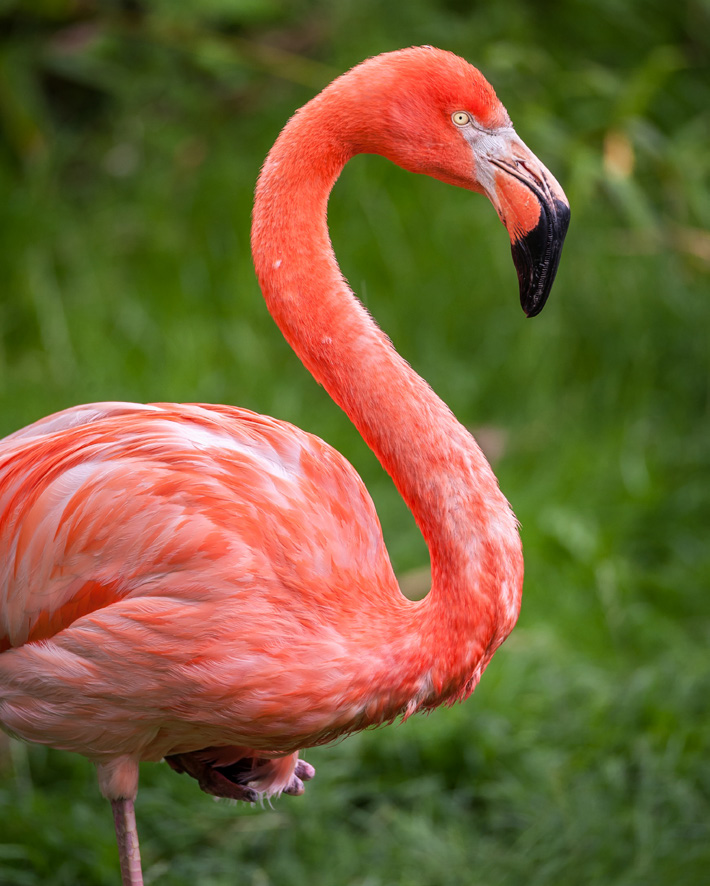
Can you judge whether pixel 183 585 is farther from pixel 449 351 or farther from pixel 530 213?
pixel 449 351

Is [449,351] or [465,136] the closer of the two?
[465,136]

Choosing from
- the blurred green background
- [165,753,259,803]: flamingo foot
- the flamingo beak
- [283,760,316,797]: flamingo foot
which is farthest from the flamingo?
the blurred green background

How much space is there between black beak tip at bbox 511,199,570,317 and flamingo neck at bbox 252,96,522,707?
0.31 meters

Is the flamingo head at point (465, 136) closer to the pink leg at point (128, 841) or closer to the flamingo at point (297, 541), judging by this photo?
the flamingo at point (297, 541)

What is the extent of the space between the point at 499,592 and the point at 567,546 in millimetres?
2231

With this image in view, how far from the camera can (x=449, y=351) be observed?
16.9ft

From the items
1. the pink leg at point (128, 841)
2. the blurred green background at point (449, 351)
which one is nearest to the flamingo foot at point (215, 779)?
the pink leg at point (128, 841)

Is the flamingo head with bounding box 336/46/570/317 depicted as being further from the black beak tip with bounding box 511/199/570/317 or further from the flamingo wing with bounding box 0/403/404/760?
the flamingo wing with bounding box 0/403/404/760

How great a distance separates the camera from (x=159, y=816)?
10.1 feet

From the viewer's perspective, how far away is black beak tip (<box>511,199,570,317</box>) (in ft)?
6.58

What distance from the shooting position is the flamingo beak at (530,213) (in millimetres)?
2010

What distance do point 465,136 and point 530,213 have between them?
22 centimetres

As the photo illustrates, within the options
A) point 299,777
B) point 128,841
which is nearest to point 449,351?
point 299,777

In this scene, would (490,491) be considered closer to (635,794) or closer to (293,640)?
(293,640)
